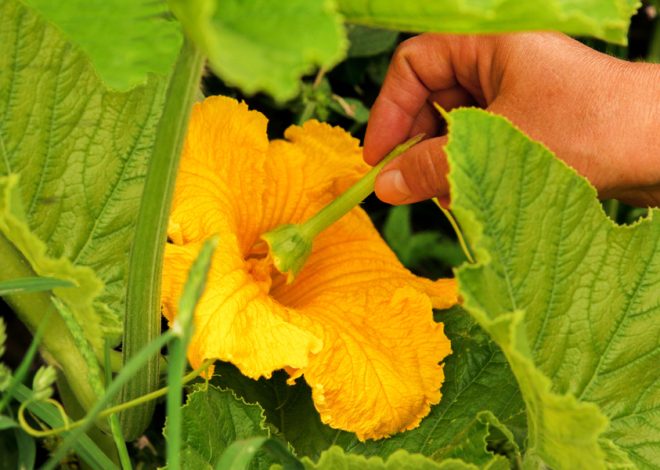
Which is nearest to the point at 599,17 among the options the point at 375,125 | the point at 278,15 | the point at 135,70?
the point at 278,15

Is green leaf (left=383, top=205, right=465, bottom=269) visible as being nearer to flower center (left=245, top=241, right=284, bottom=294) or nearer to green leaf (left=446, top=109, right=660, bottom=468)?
flower center (left=245, top=241, right=284, bottom=294)

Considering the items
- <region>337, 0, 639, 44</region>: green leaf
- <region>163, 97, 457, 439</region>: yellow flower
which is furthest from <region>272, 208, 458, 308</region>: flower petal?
<region>337, 0, 639, 44</region>: green leaf

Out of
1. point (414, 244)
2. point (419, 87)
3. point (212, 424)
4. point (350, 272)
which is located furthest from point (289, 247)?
point (414, 244)

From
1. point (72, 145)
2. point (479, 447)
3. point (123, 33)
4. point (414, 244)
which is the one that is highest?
point (123, 33)

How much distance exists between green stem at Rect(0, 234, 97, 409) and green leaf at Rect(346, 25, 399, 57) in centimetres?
87

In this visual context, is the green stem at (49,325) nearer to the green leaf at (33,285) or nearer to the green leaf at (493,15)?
the green leaf at (33,285)

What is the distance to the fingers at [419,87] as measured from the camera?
1.41m

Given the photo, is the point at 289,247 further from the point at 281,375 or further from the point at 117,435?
the point at 117,435

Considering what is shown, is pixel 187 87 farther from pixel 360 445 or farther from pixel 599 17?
pixel 360 445

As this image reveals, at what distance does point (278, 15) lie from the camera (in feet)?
1.95

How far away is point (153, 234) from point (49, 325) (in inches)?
8.9

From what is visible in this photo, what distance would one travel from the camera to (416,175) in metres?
1.24

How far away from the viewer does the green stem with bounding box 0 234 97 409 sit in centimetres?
100

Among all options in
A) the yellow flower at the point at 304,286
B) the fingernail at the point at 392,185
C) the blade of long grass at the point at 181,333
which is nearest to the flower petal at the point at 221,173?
the yellow flower at the point at 304,286
